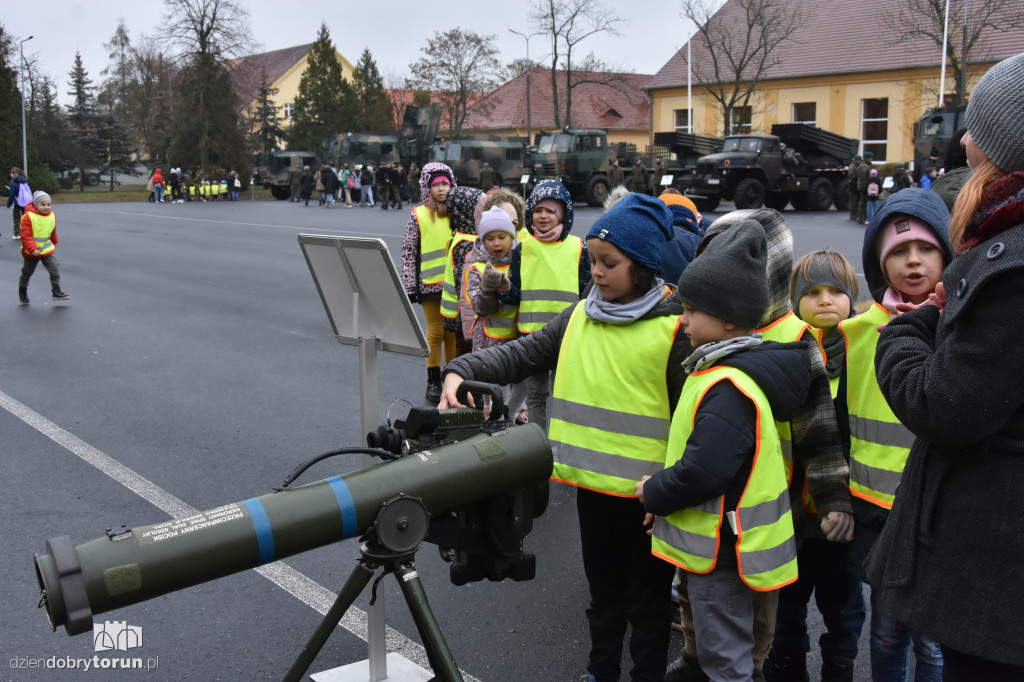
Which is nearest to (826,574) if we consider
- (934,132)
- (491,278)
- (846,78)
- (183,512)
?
(491,278)

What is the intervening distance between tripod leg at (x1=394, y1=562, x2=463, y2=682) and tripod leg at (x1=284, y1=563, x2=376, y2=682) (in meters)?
0.09

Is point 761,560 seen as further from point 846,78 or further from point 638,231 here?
point 846,78

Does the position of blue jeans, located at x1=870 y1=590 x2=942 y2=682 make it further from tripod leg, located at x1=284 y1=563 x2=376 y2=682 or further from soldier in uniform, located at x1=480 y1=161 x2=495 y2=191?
soldier in uniform, located at x1=480 y1=161 x2=495 y2=191

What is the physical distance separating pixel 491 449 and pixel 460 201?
14.6 feet

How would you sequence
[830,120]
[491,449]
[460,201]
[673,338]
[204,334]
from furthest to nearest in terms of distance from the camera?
1. [830,120]
2. [204,334]
3. [460,201]
4. [673,338]
5. [491,449]

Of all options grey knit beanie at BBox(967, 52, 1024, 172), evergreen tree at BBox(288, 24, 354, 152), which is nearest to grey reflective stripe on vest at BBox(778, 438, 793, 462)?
grey knit beanie at BBox(967, 52, 1024, 172)

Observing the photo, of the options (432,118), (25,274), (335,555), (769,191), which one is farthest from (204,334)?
(432,118)

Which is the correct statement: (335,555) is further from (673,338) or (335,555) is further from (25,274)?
(25,274)

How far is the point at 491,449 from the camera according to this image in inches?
94.2

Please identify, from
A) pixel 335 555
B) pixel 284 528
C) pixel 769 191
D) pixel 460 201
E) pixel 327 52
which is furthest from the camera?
pixel 327 52

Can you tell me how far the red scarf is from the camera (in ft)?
5.45

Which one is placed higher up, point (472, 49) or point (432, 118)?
point (472, 49)

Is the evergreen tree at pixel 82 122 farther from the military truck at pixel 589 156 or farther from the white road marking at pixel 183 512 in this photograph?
the white road marking at pixel 183 512

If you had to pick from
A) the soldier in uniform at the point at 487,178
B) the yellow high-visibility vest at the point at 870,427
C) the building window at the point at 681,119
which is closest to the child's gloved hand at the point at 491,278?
the yellow high-visibility vest at the point at 870,427
